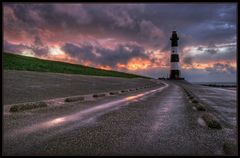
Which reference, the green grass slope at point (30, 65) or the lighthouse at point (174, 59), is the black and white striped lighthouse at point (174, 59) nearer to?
the lighthouse at point (174, 59)

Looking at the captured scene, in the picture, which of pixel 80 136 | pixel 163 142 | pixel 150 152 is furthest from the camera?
pixel 80 136

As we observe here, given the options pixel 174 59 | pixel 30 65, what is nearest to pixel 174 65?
pixel 174 59

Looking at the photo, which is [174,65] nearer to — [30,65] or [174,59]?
[174,59]

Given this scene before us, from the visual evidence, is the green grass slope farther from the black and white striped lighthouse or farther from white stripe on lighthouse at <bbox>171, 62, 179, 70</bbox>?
white stripe on lighthouse at <bbox>171, 62, 179, 70</bbox>

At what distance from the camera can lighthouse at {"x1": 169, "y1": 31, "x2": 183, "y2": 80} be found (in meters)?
106

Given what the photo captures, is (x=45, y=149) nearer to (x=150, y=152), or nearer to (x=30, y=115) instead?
(x=150, y=152)

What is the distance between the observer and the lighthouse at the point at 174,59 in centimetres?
10600

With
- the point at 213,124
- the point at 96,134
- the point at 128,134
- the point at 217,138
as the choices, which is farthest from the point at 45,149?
the point at 213,124

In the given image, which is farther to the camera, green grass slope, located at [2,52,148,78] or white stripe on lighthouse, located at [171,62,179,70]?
white stripe on lighthouse, located at [171,62,179,70]

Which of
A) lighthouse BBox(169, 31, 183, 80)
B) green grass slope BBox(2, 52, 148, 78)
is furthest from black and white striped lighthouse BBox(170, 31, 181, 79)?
green grass slope BBox(2, 52, 148, 78)

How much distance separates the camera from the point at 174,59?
106m

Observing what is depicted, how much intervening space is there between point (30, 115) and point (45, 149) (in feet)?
23.9

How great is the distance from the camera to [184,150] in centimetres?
838

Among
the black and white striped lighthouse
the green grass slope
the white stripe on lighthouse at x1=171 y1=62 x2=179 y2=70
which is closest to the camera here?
the green grass slope
